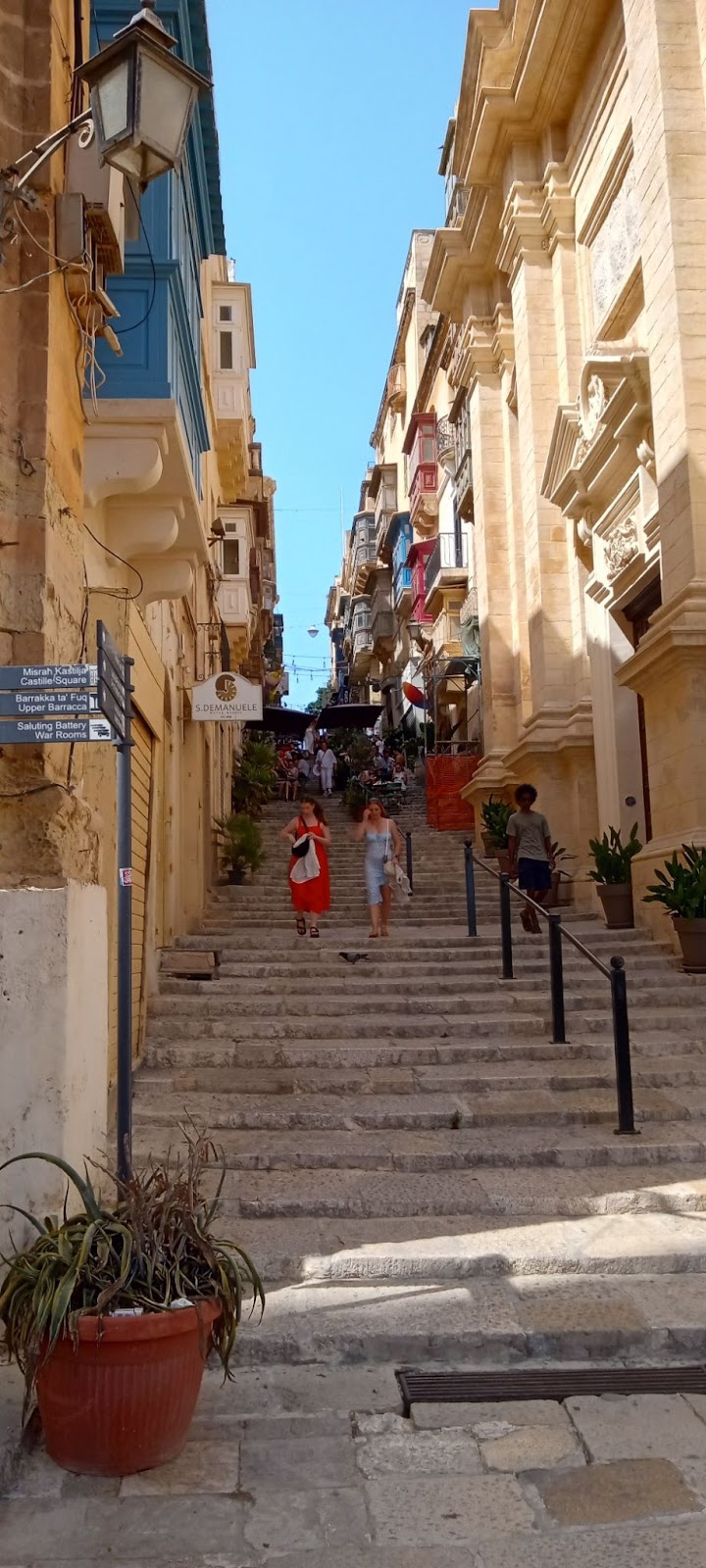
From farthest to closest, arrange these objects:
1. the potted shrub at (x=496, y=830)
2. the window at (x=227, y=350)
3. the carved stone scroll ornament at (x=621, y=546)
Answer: the window at (x=227, y=350)
the potted shrub at (x=496, y=830)
the carved stone scroll ornament at (x=621, y=546)

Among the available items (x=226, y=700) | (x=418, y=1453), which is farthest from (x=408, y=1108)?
(x=226, y=700)

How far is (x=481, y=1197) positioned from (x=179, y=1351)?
2.89 m

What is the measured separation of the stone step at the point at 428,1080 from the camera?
8227mm

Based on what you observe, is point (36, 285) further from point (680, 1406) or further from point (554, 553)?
point (554, 553)

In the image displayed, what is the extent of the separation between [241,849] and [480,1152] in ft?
34.5

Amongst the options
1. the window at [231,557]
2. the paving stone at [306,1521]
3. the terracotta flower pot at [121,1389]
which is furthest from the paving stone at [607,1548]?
the window at [231,557]

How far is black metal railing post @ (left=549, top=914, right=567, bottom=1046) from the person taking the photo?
8.94 meters

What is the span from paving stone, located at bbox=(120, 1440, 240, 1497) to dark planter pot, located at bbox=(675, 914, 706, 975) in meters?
7.72

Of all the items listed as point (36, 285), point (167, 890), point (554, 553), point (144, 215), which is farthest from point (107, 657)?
point (554, 553)

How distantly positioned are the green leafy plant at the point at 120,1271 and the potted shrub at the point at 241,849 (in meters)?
13.1

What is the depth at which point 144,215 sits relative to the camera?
8.69 meters

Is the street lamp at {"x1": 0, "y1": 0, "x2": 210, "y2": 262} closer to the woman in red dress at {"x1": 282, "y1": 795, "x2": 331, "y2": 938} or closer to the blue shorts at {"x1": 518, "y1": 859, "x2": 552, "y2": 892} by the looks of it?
the woman in red dress at {"x1": 282, "y1": 795, "x2": 331, "y2": 938}

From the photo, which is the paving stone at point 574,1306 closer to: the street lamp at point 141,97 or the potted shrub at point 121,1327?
the potted shrub at point 121,1327

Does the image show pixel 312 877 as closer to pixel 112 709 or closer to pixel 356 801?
pixel 112 709
